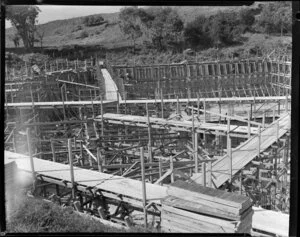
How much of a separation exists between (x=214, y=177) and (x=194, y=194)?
435 centimetres

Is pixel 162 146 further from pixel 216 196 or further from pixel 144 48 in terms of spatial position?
pixel 144 48

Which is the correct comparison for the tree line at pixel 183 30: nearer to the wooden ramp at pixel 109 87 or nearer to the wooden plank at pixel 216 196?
the wooden ramp at pixel 109 87

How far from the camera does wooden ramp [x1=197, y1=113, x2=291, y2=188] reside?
8.67 metres

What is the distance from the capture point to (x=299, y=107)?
2322 millimetres

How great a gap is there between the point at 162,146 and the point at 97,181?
5274 mm

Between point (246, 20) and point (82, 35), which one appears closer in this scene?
point (82, 35)

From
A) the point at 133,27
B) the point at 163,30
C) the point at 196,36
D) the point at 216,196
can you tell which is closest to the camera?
the point at 216,196

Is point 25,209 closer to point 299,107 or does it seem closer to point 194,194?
point 194,194

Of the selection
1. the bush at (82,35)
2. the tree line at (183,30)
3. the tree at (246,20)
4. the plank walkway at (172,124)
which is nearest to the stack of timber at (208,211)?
the plank walkway at (172,124)

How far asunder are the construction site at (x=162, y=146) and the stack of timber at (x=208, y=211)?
0.04 feet

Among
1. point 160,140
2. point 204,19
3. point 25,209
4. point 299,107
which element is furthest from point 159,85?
point 299,107

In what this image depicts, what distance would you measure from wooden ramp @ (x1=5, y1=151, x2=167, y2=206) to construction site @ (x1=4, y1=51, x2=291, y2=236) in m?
0.02

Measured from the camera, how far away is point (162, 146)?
1299 centimetres

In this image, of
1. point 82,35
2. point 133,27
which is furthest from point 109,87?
point 133,27
